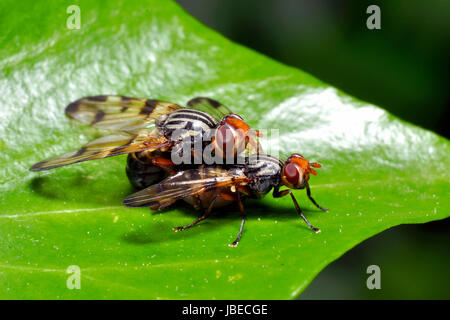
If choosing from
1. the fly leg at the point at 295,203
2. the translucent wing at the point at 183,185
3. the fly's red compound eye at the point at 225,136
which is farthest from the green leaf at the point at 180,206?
the fly's red compound eye at the point at 225,136

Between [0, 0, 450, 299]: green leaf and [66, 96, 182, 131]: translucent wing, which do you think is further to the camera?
[66, 96, 182, 131]: translucent wing

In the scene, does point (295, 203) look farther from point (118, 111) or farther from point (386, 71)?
point (386, 71)

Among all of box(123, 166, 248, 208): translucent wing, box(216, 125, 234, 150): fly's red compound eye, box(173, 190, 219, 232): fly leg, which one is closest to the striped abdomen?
box(216, 125, 234, 150): fly's red compound eye

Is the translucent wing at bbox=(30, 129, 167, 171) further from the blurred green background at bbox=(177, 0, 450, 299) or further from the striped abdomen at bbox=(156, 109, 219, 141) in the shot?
the blurred green background at bbox=(177, 0, 450, 299)

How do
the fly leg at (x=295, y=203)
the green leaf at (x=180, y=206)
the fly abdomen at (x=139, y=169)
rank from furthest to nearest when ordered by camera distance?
the fly abdomen at (x=139, y=169) < the fly leg at (x=295, y=203) < the green leaf at (x=180, y=206)

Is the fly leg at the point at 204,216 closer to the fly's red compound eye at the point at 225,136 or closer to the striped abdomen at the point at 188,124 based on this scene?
the fly's red compound eye at the point at 225,136

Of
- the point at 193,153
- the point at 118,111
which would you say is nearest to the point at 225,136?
the point at 193,153
